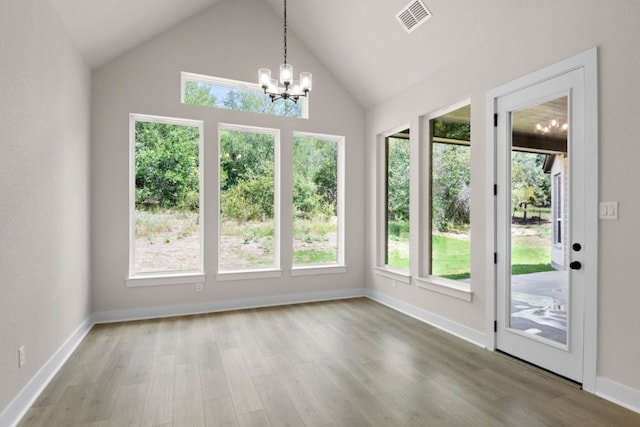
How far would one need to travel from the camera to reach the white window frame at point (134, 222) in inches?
173

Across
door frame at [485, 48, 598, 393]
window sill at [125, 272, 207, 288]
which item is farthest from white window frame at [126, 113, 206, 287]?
door frame at [485, 48, 598, 393]

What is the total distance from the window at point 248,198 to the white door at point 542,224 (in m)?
3.00

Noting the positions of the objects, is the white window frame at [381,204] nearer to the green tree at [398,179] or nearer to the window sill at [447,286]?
the green tree at [398,179]

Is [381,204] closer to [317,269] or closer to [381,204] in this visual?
[381,204]

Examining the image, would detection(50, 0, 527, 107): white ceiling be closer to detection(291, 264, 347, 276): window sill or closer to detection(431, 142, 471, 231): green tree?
detection(431, 142, 471, 231): green tree

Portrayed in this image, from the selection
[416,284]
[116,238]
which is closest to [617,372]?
[416,284]

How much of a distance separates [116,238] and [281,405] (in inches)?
120

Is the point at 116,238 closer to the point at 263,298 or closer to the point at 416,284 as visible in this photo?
the point at 263,298

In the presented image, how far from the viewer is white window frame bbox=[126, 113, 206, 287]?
14.4 ft

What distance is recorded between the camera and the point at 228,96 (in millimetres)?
4883

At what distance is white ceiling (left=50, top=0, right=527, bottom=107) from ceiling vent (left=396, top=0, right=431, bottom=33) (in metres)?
0.05

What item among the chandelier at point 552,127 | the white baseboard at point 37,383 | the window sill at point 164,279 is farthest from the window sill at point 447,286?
the white baseboard at point 37,383

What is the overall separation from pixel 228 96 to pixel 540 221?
159 inches

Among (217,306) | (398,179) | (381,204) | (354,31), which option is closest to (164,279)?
(217,306)
